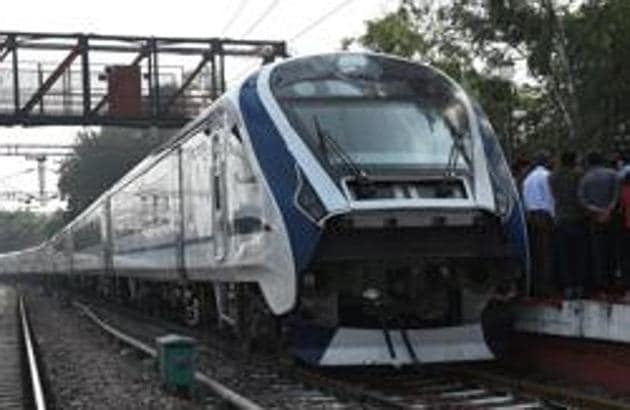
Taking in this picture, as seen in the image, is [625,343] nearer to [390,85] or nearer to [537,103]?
[390,85]

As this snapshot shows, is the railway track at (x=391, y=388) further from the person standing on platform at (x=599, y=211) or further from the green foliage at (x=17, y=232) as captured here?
the green foliage at (x=17, y=232)

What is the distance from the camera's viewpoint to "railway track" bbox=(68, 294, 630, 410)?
11.5 metres

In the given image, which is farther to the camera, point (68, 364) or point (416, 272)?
point (68, 364)

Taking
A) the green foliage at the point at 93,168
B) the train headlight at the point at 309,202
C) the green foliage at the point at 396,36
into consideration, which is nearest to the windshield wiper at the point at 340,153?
the train headlight at the point at 309,202

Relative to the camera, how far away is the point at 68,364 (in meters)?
18.6

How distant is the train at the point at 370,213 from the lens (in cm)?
Answer: 1289

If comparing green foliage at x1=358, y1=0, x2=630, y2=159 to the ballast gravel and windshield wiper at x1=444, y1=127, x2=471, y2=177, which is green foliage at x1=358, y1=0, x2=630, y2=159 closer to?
the ballast gravel

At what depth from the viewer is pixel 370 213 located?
12695 millimetres

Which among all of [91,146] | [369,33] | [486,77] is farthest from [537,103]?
[91,146]

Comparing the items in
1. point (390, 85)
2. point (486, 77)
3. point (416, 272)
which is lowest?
point (416, 272)

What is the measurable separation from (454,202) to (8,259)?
89165 mm

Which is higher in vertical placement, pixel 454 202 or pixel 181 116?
pixel 181 116

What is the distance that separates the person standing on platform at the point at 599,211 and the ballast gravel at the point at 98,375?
389 cm

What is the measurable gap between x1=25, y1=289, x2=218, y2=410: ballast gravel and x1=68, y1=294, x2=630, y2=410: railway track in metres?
0.73
